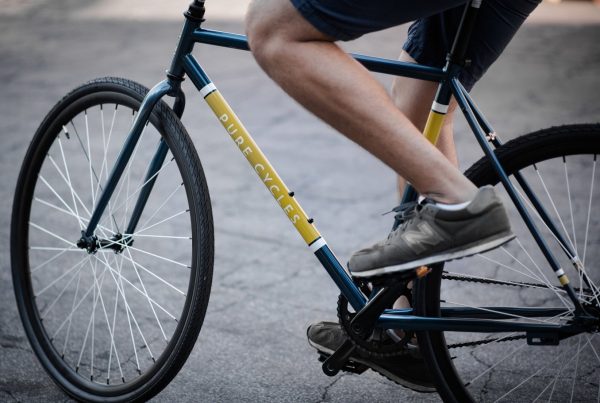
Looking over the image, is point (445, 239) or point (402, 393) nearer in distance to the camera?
point (445, 239)

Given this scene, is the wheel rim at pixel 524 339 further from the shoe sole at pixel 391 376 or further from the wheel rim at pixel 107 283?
the wheel rim at pixel 107 283

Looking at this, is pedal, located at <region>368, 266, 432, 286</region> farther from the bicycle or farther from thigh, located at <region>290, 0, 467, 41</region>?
thigh, located at <region>290, 0, 467, 41</region>

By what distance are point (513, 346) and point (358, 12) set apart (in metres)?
1.51

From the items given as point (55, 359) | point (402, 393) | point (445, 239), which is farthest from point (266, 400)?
point (445, 239)

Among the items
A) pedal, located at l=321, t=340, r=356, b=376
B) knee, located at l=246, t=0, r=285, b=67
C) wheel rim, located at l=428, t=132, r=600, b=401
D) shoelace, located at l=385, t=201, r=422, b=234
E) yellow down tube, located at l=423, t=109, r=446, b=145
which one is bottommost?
wheel rim, located at l=428, t=132, r=600, b=401

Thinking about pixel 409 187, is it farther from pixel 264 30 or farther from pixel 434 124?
pixel 264 30

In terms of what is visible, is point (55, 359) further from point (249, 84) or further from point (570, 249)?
point (249, 84)

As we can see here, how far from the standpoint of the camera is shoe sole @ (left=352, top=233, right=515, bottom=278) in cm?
179

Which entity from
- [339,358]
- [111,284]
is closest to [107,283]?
[111,284]

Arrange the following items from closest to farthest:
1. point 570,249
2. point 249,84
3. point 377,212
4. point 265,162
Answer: point 570,249
point 265,162
point 377,212
point 249,84

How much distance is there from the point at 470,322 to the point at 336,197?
7.67ft

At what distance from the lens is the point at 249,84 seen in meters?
6.46

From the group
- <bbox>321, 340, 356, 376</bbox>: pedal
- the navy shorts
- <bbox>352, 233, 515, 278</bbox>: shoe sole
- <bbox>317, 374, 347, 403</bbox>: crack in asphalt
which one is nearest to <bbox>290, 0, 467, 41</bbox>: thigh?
the navy shorts

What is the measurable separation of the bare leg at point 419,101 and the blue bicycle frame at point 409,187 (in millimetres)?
176
